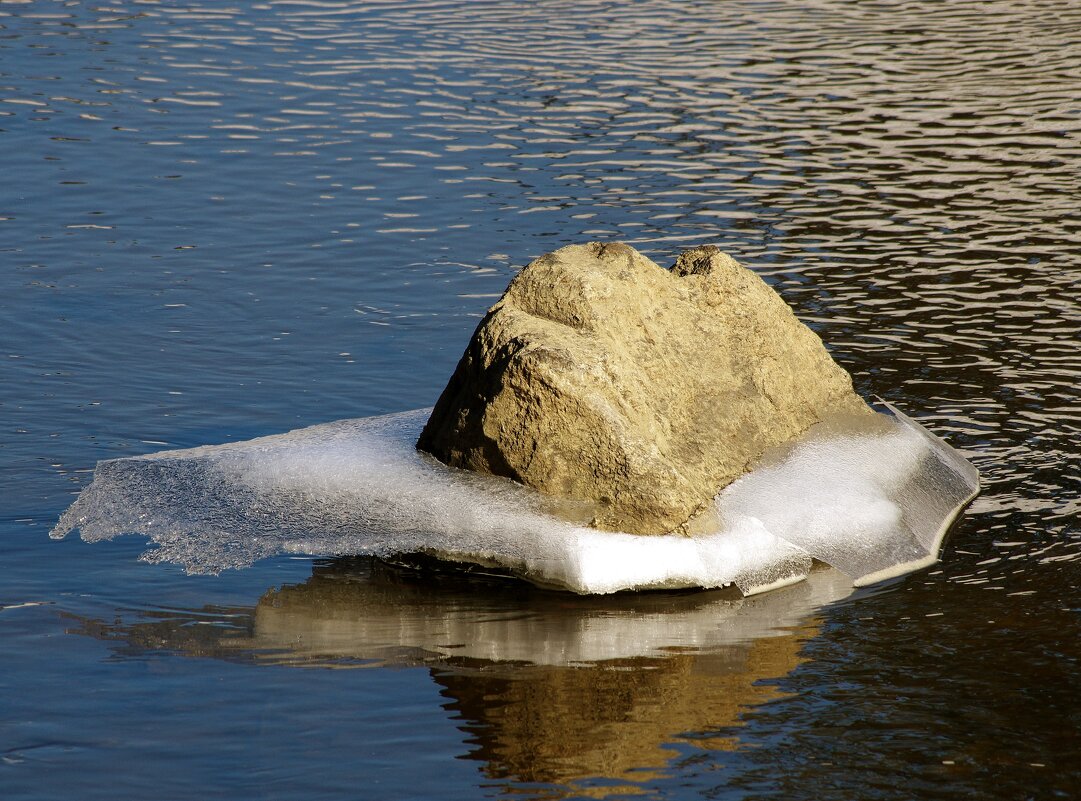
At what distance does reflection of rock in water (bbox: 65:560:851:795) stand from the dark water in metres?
0.02

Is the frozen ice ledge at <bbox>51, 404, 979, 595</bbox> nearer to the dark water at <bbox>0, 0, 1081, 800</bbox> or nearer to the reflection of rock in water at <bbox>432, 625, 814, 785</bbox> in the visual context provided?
the dark water at <bbox>0, 0, 1081, 800</bbox>

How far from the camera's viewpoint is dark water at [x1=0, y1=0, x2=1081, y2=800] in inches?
206

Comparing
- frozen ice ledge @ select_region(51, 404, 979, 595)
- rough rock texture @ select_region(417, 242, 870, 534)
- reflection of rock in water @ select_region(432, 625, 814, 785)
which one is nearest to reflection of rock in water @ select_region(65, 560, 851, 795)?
reflection of rock in water @ select_region(432, 625, 814, 785)

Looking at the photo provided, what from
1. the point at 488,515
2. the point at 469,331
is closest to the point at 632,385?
the point at 488,515

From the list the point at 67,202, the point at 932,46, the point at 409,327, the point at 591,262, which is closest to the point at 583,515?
the point at 591,262

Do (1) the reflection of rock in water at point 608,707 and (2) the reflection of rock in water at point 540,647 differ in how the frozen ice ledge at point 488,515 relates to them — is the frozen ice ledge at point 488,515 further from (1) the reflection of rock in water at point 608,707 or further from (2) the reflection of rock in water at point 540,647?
(1) the reflection of rock in water at point 608,707

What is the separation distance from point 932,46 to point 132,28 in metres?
11.9

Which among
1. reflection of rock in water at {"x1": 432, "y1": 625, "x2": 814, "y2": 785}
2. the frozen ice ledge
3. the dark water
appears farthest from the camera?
the frozen ice ledge

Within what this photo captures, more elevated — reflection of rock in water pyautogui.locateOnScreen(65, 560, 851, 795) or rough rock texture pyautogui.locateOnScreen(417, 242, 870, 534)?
rough rock texture pyautogui.locateOnScreen(417, 242, 870, 534)

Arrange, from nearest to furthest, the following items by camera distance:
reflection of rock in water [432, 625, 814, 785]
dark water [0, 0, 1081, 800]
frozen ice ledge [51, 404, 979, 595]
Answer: reflection of rock in water [432, 625, 814, 785] < dark water [0, 0, 1081, 800] < frozen ice ledge [51, 404, 979, 595]

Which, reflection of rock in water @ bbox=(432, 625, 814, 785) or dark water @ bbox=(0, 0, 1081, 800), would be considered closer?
reflection of rock in water @ bbox=(432, 625, 814, 785)

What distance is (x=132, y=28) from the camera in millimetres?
21562

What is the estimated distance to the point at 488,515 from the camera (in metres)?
6.54

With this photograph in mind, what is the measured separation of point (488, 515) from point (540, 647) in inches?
31.1
